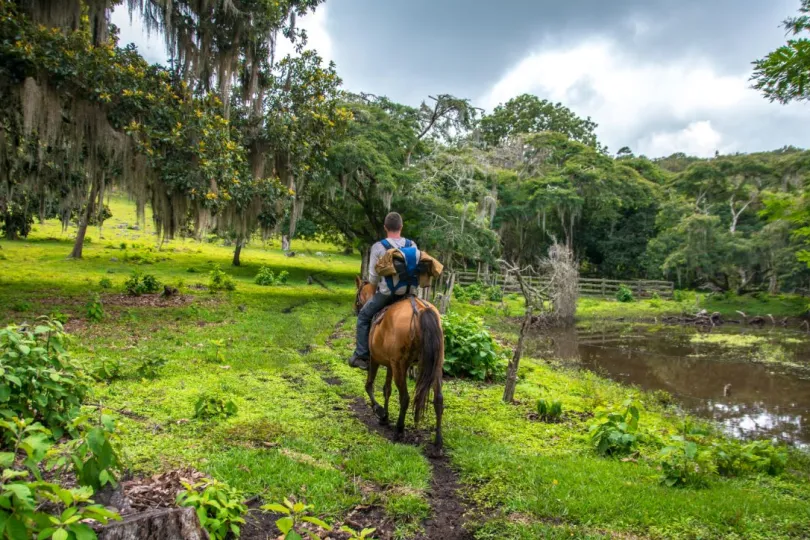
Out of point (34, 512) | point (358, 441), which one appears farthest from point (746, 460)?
point (34, 512)

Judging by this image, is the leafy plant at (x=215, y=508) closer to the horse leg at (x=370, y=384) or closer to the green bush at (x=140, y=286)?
the horse leg at (x=370, y=384)

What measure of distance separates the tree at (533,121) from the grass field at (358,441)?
36.1m

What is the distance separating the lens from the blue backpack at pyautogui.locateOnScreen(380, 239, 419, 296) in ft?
18.8

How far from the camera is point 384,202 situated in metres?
17.1

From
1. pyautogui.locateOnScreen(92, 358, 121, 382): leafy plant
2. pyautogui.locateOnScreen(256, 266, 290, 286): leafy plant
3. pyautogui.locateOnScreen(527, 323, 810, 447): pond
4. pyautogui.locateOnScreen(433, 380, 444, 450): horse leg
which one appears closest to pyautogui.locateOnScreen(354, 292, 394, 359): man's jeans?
pyautogui.locateOnScreen(433, 380, 444, 450): horse leg

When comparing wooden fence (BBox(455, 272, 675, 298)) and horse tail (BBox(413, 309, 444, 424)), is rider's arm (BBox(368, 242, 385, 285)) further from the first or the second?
wooden fence (BBox(455, 272, 675, 298))

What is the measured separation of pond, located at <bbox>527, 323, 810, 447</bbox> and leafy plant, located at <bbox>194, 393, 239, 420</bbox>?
7.79 meters

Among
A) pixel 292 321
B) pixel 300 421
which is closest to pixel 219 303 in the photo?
pixel 292 321

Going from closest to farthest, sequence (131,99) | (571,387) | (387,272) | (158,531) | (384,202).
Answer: (158,531) < (387,272) < (571,387) < (131,99) < (384,202)

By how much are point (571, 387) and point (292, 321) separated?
766 centimetres

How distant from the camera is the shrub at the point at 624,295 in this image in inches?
1160

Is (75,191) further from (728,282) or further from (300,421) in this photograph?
(728,282)

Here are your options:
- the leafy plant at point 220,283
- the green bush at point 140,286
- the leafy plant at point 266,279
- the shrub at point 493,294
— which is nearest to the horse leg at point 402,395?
the green bush at point 140,286

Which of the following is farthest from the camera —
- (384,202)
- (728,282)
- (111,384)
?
(728,282)
